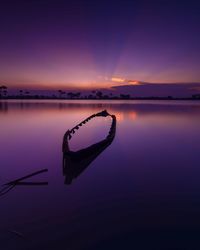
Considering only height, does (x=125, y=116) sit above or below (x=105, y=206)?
below

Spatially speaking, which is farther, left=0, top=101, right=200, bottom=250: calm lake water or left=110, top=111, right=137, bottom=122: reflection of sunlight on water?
left=110, top=111, right=137, bottom=122: reflection of sunlight on water

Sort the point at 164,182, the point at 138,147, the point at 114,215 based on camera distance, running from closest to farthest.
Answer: the point at 114,215 < the point at 164,182 < the point at 138,147

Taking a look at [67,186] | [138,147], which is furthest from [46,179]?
[138,147]

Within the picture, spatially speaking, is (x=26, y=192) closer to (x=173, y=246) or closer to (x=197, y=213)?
(x=173, y=246)

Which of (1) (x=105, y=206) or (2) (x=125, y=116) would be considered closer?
(1) (x=105, y=206)

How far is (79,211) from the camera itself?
22.4ft

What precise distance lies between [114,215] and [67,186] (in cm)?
287

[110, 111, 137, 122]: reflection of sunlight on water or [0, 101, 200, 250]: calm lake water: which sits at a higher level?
[0, 101, 200, 250]: calm lake water

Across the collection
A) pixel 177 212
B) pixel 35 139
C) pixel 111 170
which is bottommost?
pixel 35 139

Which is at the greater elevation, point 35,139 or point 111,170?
point 111,170

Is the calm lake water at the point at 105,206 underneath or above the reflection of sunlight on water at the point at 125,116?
above

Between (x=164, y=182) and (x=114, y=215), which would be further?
(x=164, y=182)

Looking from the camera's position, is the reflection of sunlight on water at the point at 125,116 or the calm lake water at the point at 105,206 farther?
the reflection of sunlight on water at the point at 125,116

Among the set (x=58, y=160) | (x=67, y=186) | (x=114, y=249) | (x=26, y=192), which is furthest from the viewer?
(x=58, y=160)
